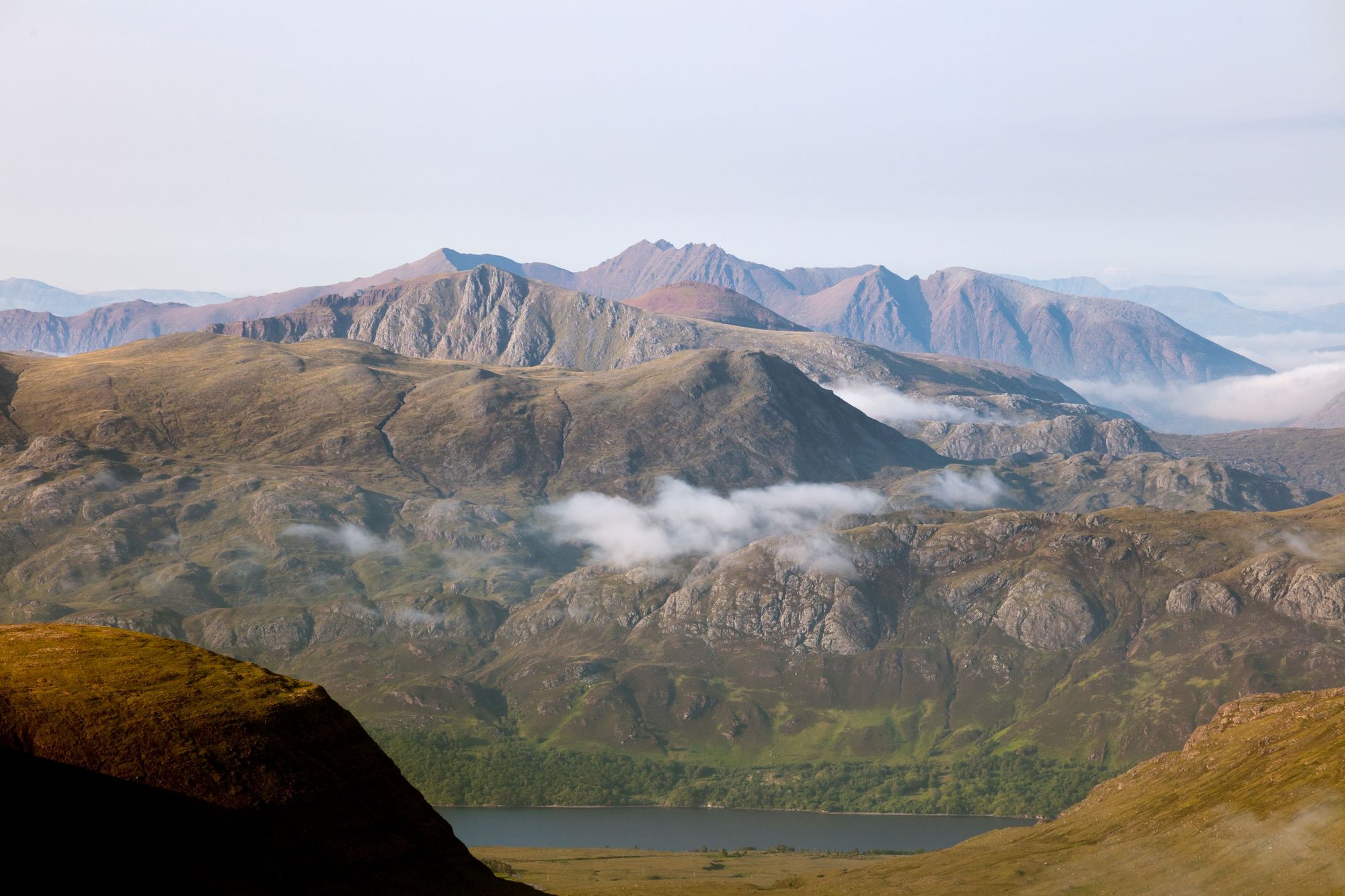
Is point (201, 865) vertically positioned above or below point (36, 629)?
below

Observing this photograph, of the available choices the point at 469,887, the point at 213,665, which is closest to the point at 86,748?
the point at 213,665

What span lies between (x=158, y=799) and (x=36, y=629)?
135 ft

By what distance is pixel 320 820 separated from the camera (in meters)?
154

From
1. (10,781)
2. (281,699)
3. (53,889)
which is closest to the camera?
(53,889)

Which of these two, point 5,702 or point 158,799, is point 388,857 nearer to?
point 158,799

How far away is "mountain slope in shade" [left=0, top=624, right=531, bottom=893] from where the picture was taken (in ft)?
450

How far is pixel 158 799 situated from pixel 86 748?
973 cm

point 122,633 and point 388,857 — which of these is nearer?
point 388,857

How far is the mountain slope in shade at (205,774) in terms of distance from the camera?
137m

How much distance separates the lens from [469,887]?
166 metres

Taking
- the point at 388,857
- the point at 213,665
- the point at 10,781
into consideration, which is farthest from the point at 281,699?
the point at 10,781

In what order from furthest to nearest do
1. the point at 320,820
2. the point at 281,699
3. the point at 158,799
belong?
the point at 281,699 < the point at 320,820 < the point at 158,799

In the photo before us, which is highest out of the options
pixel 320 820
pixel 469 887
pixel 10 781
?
pixel 10 781

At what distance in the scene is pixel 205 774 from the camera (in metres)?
148
